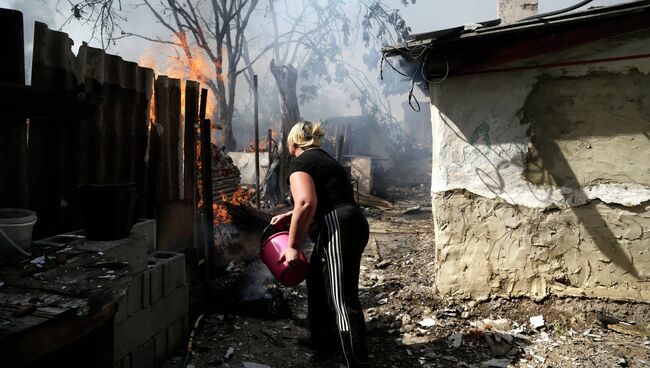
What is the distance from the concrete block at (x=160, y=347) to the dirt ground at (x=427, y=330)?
120mm

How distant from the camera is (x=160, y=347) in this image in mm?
3443

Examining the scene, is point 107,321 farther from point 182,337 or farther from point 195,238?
point 195,238

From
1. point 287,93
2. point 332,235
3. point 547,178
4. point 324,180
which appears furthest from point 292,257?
point 287,93

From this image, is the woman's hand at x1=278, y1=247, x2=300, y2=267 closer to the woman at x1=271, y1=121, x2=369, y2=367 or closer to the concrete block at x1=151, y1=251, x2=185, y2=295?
the woman at x1=271, y1=121, x2=369, y2=367

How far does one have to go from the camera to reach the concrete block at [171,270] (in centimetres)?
352

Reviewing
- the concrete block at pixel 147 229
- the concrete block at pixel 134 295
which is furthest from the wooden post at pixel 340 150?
the concrete block at pixel 134 295

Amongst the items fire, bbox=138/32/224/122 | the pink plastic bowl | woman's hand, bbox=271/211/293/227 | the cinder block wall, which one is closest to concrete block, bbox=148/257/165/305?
the cinder block wall

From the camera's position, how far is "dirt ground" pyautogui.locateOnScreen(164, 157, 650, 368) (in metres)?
3.67

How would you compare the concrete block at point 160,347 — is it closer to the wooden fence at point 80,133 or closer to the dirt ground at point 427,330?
the dirt ground at point 427,330

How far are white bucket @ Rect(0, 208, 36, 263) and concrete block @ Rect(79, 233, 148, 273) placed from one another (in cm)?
33

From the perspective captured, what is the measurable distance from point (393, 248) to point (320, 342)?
4485mm

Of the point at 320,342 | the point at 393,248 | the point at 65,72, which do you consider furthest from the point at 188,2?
the point at 320,342

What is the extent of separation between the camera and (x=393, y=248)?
26.2ft

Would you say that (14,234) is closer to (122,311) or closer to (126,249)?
(126,249)
